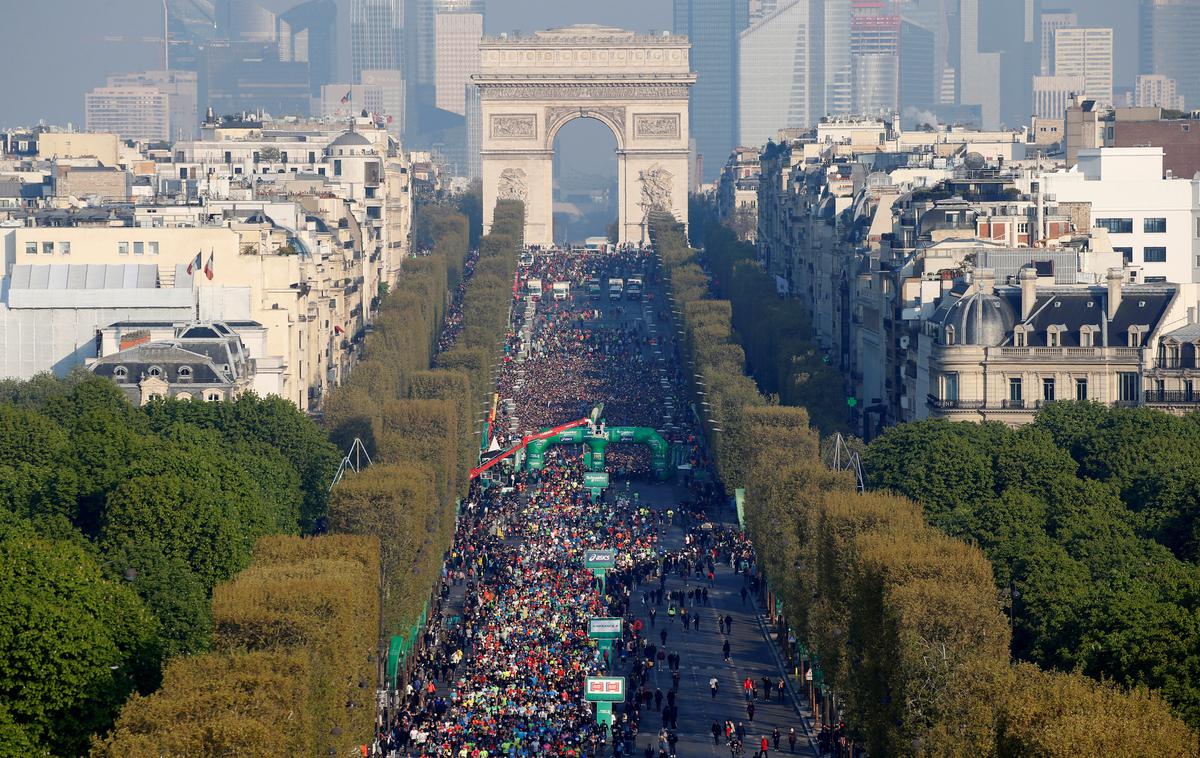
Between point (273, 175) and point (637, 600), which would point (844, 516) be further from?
point (273, 175)

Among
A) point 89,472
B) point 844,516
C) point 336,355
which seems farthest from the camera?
point 336,355

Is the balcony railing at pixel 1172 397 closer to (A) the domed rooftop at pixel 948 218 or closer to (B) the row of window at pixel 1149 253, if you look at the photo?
(A) the domed rooftop at pixel 948 218

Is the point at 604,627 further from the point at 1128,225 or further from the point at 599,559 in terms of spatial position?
the point at 1128,225

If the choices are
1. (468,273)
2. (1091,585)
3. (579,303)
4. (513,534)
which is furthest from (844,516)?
(468,273)

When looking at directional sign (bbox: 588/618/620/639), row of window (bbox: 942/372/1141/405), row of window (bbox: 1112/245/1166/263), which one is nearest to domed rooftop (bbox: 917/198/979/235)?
row of window (bbox: 1112/245/1166/263)

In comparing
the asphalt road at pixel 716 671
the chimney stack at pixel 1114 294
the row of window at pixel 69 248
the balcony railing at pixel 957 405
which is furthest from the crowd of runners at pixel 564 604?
the row of window at pixel 69 248

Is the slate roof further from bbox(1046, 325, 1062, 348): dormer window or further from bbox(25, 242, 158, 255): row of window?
bbox(25, 242, 158, 255): row of window
